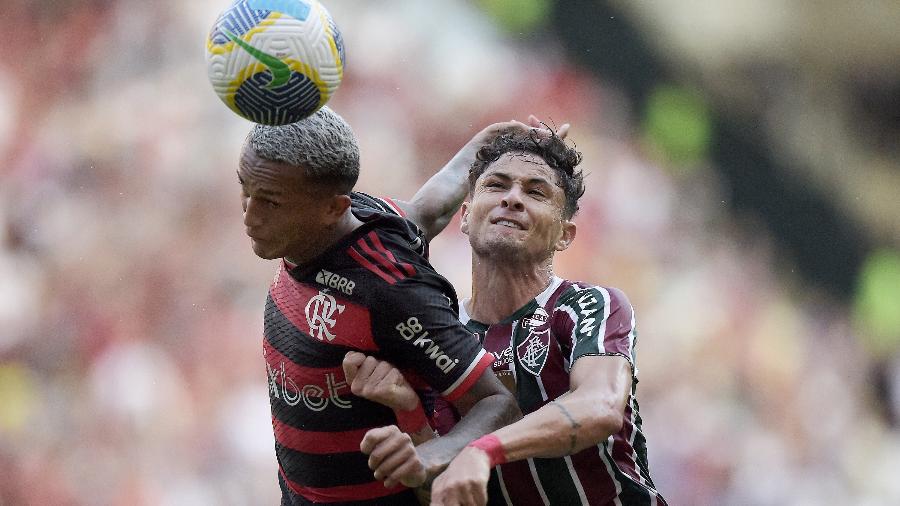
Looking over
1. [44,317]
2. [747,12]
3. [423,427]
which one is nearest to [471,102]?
[747,12]

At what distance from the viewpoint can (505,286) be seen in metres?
4.03

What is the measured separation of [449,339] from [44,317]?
3.87m

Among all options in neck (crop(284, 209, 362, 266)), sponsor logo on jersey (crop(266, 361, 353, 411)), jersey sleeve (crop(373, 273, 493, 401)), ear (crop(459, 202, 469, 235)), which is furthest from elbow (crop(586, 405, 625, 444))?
ear (crop(459, 202, 469, 235))

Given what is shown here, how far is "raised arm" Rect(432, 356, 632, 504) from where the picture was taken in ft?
9.31

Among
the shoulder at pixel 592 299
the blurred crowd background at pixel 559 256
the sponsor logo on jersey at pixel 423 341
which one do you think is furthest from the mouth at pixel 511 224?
the blurred crowd background at pixel 559 256

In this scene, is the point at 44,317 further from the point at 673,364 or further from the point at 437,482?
the point at 437,482

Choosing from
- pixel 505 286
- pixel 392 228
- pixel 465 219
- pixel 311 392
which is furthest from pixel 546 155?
pixel 311 392

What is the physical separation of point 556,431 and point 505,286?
941 mm

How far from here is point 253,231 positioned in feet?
10.8

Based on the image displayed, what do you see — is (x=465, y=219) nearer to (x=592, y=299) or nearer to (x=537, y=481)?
(x=592, y=299)

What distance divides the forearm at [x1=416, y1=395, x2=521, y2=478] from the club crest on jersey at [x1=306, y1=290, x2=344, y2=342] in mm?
441

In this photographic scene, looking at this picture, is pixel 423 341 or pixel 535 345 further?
pixel 535 345

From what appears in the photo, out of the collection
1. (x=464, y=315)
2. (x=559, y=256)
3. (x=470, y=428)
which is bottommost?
(x=470, y=428)

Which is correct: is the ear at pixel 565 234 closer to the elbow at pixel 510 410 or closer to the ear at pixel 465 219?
the ear at pixel 465 219
